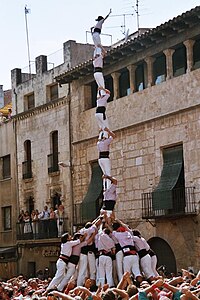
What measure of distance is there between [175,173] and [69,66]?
9834 millimetres

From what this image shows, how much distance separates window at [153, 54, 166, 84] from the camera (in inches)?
1068

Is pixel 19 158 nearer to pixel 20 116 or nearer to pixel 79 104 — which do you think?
pixel 20 116

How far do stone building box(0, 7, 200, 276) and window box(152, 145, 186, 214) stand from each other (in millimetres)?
37

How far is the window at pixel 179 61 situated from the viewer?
2608 cm

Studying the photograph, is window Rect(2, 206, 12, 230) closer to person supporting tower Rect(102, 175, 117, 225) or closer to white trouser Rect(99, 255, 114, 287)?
person supporting tower Rect(102, 175, 117, 225)

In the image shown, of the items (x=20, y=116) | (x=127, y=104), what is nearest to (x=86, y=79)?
(x=127, y=104)

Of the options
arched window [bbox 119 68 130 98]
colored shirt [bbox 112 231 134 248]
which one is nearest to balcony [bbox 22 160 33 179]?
arched window [bbox 119 68 130 98]

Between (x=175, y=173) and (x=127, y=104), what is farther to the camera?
(x=127, y=104)

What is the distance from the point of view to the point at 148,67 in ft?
90.6

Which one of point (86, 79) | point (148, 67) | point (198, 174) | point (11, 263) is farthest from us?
point (11, 263)

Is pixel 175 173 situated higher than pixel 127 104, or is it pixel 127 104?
pixel 127 104

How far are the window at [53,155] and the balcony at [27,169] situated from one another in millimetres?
2066

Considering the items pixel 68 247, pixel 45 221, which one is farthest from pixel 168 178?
pixel 45 221

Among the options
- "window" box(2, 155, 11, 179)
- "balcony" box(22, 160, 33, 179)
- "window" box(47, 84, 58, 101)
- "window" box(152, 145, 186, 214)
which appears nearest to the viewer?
"window" box(152, 145, 186, 214)
